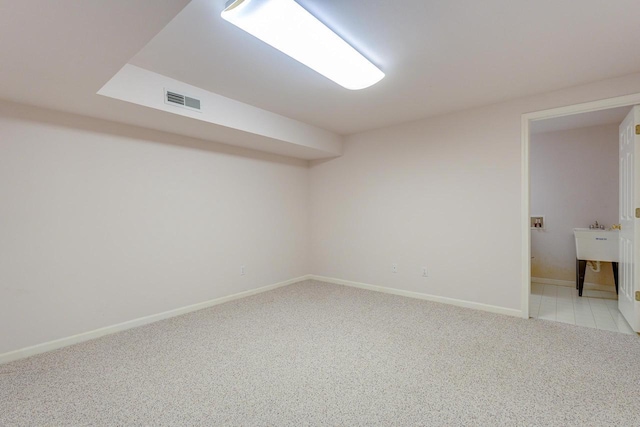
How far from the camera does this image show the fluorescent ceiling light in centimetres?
171

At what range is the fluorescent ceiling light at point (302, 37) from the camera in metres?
1.71

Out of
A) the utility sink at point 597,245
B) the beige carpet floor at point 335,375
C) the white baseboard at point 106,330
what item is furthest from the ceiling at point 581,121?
the white baseboard at point 106,330

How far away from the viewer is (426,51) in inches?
91.1

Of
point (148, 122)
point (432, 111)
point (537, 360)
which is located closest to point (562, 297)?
point (537, 360)

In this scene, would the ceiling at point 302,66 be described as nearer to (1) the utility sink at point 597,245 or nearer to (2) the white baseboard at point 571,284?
(1) the utility sink at point 597,245

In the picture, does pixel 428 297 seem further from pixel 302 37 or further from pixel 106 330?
pixel 106 330

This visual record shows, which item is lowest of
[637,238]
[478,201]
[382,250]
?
[382,250]

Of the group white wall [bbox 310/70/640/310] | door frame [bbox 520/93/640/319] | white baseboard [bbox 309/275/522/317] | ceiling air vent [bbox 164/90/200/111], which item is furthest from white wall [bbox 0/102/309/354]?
door frame [bbox 520/93/640/319]

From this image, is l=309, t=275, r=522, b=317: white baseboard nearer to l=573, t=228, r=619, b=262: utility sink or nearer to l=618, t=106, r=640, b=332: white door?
l=618, t=106, r=640, b=332: white door

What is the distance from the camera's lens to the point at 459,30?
2049 mm

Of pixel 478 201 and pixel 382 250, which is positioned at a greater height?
pixel 478 201

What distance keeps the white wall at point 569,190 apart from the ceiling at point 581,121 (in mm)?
125

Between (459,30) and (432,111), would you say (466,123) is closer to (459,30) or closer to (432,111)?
(432,111)

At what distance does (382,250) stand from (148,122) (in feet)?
10.9
